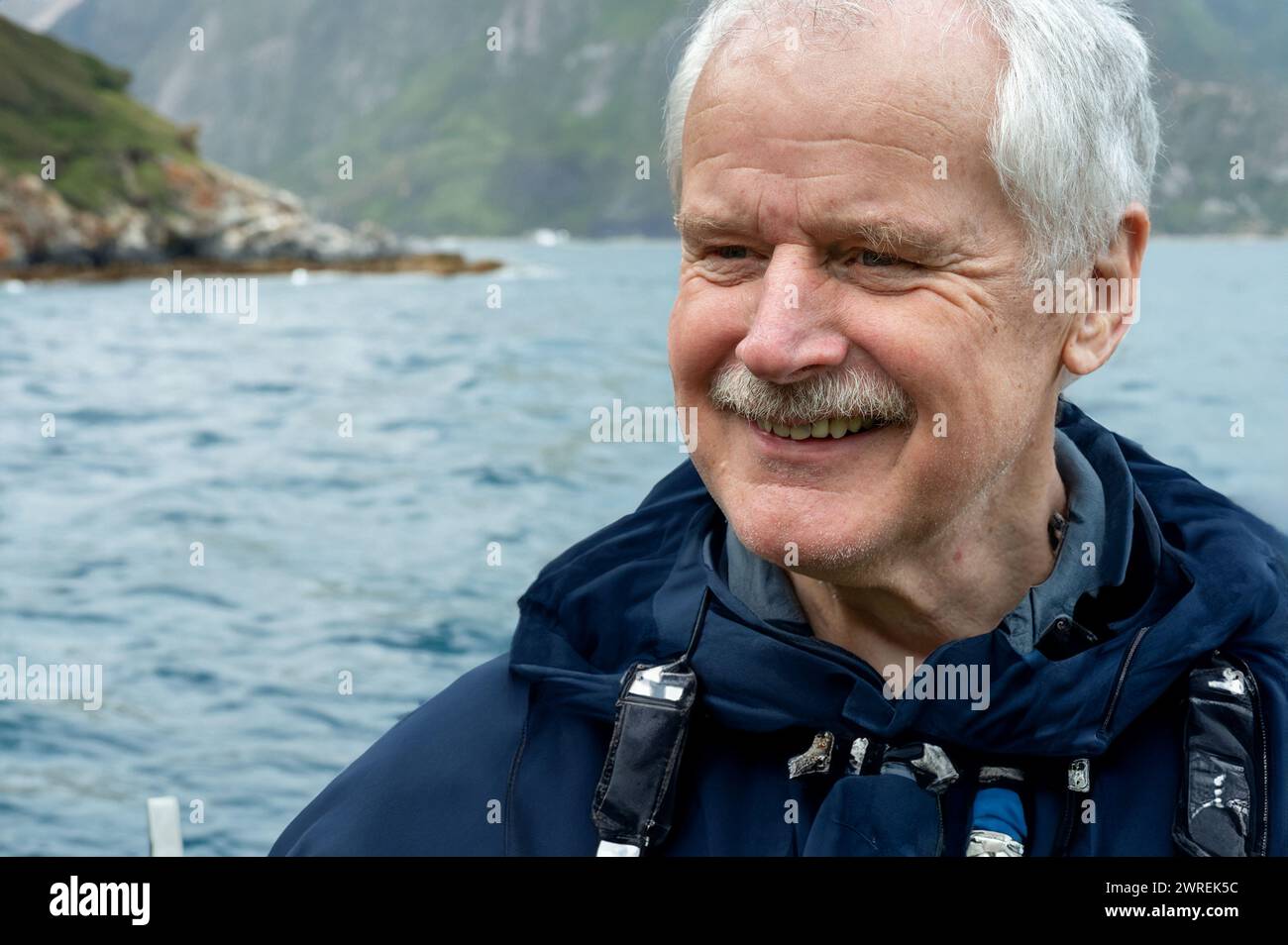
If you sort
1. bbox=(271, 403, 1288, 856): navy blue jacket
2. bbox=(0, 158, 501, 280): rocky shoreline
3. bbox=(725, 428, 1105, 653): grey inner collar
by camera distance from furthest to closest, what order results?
bbox=(0, 158, 501, 280): rocky shoreline → bbox=(725, 428, 1105, 653): grey inner collar → bbox=(271, 403, 1288, 856): navy blue jacket

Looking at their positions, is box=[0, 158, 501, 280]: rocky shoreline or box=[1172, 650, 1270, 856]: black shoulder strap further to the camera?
box=[0, 158, 501, 280]: rocky shoreline

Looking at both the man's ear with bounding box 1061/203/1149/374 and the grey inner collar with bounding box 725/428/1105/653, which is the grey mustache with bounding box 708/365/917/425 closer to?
the grey inner collar with bounding box 725/428/1105/653

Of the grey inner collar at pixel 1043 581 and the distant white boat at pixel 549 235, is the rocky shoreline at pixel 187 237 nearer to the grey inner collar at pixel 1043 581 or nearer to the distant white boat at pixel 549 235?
the grey inner collar at pixel 1043 581

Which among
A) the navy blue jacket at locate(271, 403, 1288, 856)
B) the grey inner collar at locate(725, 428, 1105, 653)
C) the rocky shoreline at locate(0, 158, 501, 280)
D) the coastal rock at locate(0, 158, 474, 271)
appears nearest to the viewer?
the navy blue jacket at locate(271, 403, 1288, 856)

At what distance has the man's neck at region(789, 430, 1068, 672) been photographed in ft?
6.51

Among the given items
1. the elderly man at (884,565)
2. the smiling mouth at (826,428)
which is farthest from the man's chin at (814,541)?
the smiling mouth at (826,428)

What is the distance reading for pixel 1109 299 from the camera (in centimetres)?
202

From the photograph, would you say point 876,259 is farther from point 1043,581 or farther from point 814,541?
point 1043,581

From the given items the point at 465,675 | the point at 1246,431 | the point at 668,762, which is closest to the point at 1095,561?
the point at 668,762

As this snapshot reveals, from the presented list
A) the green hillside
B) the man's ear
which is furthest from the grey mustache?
the green hillside

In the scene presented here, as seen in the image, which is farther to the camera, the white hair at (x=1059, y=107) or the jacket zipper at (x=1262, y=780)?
the white hair at (x=1059, y=107)

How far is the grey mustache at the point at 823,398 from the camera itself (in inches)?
68.8

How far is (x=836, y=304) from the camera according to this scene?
1.75 meters

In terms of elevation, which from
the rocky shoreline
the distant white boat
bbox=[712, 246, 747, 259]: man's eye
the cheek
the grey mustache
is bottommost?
the grey mustache
